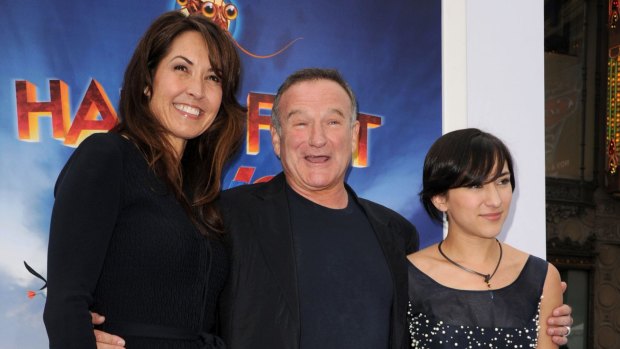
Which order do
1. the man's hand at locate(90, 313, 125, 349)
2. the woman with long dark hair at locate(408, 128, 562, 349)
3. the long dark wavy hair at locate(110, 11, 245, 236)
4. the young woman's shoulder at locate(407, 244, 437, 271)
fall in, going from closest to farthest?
the man's hand at locate(90, 313, 125, 349) → the long dark wavy hair at locate(110, 11, 245, 236) → the woman with long dark hair at locate(408, 128, 562, 349) → the young woman's shoulder at locate(407, 244, 437, 271)

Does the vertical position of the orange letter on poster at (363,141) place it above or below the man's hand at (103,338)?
above

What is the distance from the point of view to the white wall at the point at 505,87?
2.91 meters

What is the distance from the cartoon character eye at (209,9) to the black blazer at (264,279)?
0.87 metres

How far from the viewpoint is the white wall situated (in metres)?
2.91

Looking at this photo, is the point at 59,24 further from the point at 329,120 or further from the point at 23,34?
the point at 329,120

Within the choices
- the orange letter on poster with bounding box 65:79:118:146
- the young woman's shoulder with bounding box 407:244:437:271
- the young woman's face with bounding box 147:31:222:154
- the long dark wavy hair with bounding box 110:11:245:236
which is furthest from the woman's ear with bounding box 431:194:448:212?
the orange letter on poster with bounding box 65:79:118:146

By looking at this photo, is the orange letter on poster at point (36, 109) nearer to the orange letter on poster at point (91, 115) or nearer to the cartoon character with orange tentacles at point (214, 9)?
the orange letter on poster at point (91, 115)

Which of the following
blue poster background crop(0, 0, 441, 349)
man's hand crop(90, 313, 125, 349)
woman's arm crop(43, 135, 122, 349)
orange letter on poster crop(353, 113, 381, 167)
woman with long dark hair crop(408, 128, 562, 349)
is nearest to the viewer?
woman's arm crop(43, 135, 122, 349)

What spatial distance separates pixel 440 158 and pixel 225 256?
676 millimetres

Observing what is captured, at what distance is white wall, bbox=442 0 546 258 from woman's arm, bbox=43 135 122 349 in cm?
174

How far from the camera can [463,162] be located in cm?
192

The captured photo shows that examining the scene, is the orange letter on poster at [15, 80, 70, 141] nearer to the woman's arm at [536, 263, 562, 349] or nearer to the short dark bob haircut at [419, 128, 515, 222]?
the short dark bob haircut at [419, 128, 515, 222]

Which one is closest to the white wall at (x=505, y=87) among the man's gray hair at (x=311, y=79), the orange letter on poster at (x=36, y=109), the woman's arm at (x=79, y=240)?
the man's gray hair at (x=311, y=79)

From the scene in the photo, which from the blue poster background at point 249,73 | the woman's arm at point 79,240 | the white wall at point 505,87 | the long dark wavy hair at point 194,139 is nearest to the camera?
the woman's arm at point 79,240
